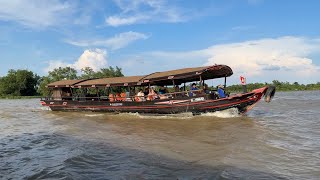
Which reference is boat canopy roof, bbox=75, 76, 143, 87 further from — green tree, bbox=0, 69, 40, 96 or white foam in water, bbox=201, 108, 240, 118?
green tree, bbox=0, 69, 40, 96

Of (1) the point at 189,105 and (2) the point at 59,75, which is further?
(2) the point at 59,75

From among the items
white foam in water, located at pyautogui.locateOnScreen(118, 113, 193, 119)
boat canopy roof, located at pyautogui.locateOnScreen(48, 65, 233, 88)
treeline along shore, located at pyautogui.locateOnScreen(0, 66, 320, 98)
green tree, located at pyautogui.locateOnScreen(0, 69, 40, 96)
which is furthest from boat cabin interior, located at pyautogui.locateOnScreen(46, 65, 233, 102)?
green tree, located at pyautogui.locateOnScreen(0, 69, 40, 96)

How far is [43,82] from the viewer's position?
77.7 metres

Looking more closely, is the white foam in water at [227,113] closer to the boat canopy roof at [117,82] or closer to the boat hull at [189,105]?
the boat hull at [189,105]

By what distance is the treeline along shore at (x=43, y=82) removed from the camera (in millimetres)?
71750

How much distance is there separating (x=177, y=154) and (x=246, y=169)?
6.60ft

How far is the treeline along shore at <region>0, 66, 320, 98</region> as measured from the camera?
71750 millimetres

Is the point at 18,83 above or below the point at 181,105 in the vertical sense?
above

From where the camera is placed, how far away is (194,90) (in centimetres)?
1670

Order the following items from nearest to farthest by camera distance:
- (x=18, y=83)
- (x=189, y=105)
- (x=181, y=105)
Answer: (x=189, y=105), (x=181, y=105), (x=18, y=83)

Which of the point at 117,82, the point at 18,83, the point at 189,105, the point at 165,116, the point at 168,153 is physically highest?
the point at 18,83

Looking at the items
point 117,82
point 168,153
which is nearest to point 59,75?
point 117,82

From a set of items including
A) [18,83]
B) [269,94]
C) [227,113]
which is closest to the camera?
[269,94]

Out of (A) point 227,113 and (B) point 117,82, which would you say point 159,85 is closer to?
(B) point 117,82
